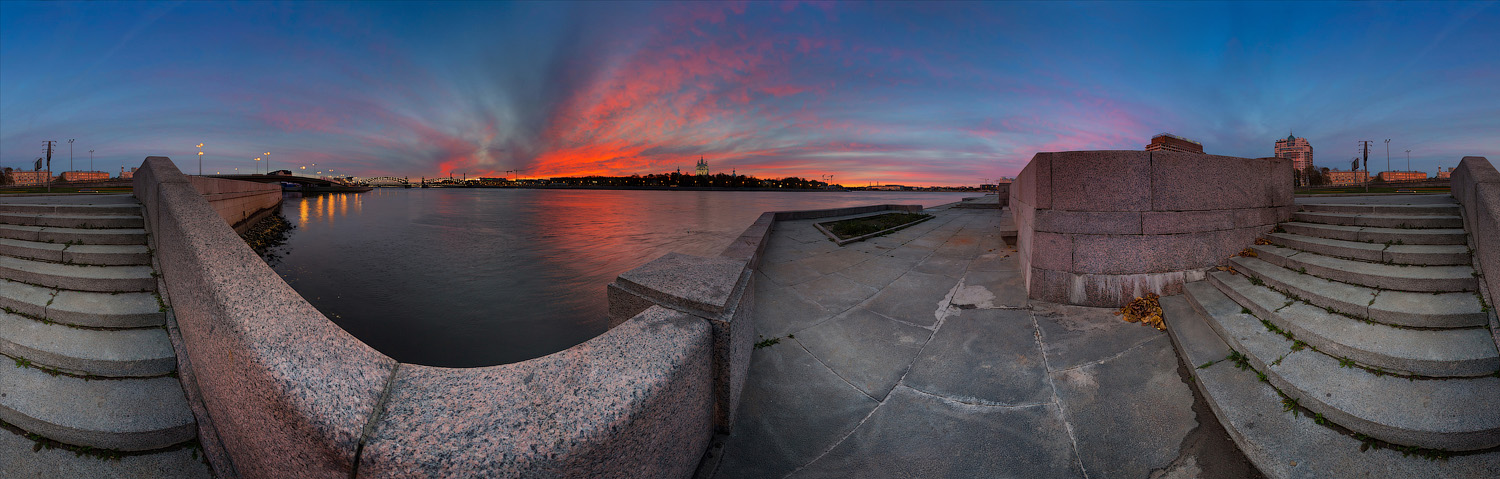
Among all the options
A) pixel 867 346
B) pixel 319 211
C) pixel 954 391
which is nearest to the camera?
pixel 954 391

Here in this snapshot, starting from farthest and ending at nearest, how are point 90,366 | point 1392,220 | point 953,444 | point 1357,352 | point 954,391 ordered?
point 1392,220, point 954,391, point 90,366, point 1357,352, point 953,444

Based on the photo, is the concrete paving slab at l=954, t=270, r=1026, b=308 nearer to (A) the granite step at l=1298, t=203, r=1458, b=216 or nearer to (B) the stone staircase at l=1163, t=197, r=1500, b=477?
(B) the stone staircase at l=1163, t=197, r=1500, b=477

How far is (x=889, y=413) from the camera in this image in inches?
155

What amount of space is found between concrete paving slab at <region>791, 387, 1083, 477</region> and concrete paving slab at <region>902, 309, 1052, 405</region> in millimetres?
192

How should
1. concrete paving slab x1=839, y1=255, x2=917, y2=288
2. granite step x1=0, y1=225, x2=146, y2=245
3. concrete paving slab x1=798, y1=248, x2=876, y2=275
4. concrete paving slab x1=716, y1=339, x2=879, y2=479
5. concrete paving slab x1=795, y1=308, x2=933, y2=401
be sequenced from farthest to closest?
concrete paving slab x1=798, y1=248, x2=876, y2=275
concrete paving slab x1=839, y1=255, x2=917, y2=288
granite step x1=0, y1=225, x2=146, y2=245
concrete paving slab x1=795, y1=308, x2=933, y2=401
concrete paving slab x1=716, y1=339, x2=879, y2=479

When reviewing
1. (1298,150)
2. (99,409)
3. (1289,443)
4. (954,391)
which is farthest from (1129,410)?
(1298,150)

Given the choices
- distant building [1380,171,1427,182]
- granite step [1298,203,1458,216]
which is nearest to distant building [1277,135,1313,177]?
distant building [1380,171,1427,182]

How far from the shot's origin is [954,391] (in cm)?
422

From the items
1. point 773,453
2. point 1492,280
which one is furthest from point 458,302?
point 1492,280

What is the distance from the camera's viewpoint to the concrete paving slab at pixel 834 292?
6551 mm

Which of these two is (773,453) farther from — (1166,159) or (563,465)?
(1166,159)

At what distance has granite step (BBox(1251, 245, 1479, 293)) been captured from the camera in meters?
4.41

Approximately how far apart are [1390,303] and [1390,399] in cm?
166

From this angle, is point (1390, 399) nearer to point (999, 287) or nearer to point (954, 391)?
point (954, 391)
